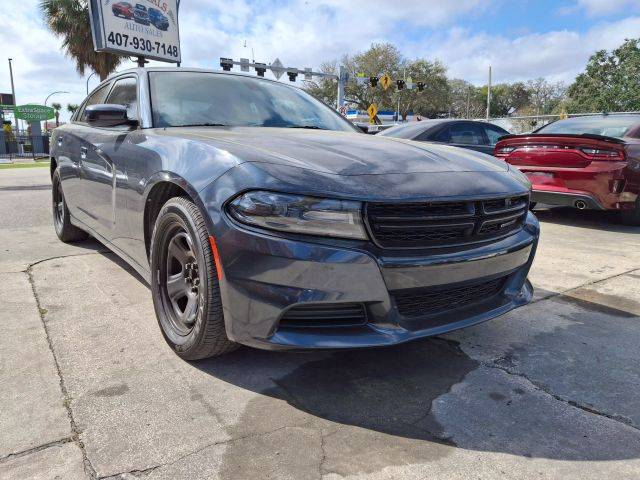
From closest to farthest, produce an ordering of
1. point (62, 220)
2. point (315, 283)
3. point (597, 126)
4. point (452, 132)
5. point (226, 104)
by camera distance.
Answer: point (315, 283) → point (226, 104) → point (62, 220) → point (597, 126) → point (452, 132)

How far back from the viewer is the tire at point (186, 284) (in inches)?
84.9

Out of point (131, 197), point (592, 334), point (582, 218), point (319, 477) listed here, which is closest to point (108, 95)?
point (131, 197)

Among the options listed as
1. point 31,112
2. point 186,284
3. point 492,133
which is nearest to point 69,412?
point 186,284

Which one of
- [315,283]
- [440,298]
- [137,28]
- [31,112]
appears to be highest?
[137,28]

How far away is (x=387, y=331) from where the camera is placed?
6.70ft

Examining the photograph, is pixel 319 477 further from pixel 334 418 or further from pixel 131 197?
pixel 131 197

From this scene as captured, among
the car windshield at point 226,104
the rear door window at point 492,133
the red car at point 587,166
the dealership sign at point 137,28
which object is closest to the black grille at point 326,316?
the car windshield at point 226,104

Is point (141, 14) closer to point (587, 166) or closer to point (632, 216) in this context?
point (587, 166)

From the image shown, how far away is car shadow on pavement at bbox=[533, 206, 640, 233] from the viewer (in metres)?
6.48

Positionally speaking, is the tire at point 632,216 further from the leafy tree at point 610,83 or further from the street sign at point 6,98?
the street sign at point 6,98

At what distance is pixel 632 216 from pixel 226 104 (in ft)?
18.3

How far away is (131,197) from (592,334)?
9.26 ft

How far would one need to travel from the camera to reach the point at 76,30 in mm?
21109

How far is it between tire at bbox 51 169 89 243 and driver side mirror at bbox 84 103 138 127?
2002mm
